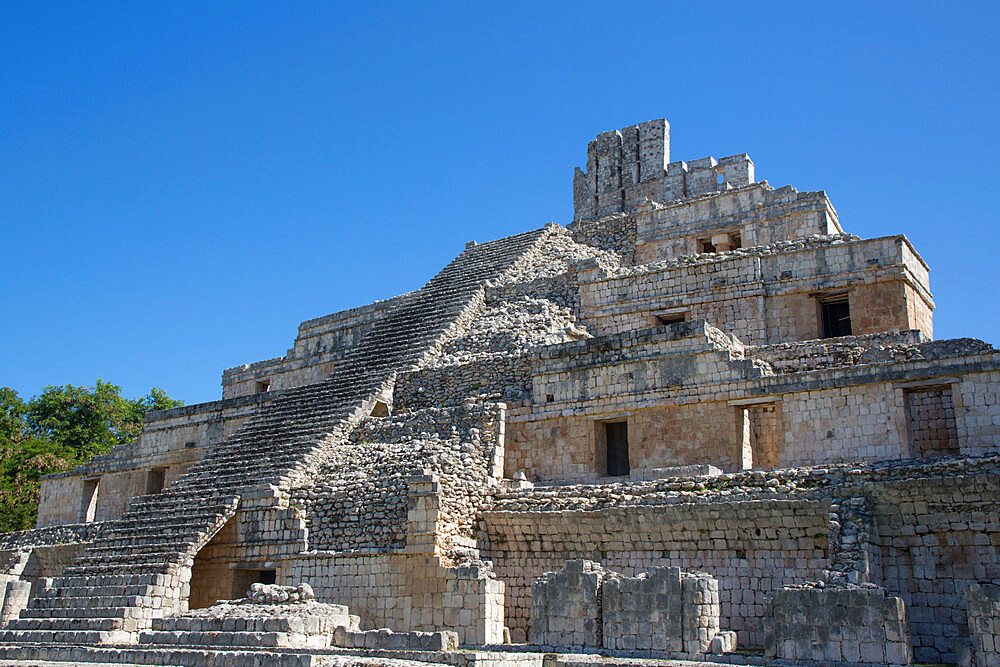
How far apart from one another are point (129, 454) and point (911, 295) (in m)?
21.7

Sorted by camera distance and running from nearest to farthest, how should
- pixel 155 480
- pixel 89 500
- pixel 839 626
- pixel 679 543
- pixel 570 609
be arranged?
pixel 839 626, pixel 570 609, pixel 679 543, pixel 155 480, pixel 89 500

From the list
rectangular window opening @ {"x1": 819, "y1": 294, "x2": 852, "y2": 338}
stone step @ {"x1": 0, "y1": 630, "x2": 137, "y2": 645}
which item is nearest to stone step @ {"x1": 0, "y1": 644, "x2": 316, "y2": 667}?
stone step @ {"x1": 0, "y1": 630, "x2": 137, "y2": 645}

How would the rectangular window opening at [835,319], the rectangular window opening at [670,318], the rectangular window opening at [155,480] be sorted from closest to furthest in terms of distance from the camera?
the rectangular window opening at [835,319] → the rectangular window opening at [670,318] → the rectangular window opening at [155,480]

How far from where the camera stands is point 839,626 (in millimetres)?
11094

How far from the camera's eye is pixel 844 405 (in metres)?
17.3

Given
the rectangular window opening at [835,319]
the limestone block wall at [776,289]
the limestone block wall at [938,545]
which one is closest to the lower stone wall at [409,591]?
the limestone block wall at [938,545]

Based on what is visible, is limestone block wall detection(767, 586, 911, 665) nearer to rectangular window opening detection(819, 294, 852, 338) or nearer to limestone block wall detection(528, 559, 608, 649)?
limestone block wall detection(528, 559, 608, 649)

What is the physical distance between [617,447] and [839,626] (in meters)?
9.05

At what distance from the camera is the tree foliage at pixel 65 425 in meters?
36.0

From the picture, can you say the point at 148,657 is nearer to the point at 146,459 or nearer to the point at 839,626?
the point at 839,626

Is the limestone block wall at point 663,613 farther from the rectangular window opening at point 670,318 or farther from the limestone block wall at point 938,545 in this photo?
the rectangular window opening at point 670,318

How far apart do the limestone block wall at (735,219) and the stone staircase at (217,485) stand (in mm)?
3804

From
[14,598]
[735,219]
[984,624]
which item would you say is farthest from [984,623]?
[14,598]

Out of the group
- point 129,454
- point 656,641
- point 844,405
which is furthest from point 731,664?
point 129,454
